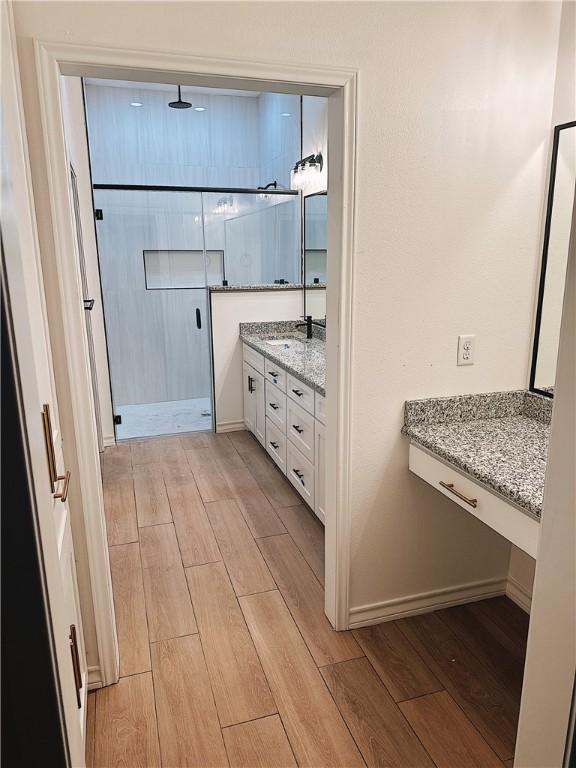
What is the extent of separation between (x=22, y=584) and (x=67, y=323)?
1.03 m

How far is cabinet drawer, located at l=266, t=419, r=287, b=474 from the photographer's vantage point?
3.58 meters

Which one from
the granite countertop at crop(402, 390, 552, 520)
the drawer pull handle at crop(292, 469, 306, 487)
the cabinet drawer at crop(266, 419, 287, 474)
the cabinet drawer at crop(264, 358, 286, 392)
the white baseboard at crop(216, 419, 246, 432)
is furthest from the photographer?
the white baseboard at crop(216, 419, 246, 432)

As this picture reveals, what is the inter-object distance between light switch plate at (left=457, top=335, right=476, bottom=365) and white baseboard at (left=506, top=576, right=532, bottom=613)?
3.37 ft

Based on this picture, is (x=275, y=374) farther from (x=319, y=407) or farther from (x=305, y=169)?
(x=305, y=169)

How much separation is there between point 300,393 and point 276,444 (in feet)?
2.44

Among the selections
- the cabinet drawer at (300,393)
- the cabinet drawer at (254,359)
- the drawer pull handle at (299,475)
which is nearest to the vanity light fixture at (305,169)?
the cabinet drawer at (254,359)

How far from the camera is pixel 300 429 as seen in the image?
3.21m

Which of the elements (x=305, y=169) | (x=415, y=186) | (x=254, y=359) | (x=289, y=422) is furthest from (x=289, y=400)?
(x=305, y=169)

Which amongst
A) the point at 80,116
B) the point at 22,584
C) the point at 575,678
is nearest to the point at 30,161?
the point at 22,584

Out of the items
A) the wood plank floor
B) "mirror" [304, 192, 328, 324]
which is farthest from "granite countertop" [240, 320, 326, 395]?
the wood plank floor

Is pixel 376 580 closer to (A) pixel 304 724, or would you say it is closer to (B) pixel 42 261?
(A) pixel 304 724

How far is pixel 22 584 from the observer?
787mm

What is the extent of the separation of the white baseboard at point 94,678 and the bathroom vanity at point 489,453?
1348mm

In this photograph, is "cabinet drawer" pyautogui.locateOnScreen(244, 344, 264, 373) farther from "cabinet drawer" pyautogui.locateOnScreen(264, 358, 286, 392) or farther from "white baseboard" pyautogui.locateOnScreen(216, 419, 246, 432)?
"white baseboard" pyautogui.locateOnScreen(216, 419, 246, 432)
